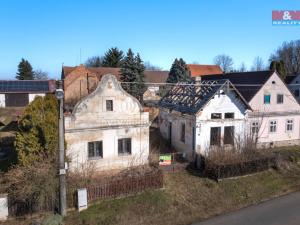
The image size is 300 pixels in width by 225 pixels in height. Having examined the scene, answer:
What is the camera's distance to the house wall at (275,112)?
25328 millimetres

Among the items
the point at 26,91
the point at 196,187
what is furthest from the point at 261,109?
the point at 26,91

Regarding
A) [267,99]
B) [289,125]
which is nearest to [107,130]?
[267,99]

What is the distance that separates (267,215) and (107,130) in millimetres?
10978

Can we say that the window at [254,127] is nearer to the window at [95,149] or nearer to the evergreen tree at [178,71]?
the window at [95,149]

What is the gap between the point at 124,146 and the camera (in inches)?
736

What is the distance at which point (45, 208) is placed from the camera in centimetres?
1347

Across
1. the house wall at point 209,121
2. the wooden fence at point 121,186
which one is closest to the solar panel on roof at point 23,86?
the house wall at point 209,121

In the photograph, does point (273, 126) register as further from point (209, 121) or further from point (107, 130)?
point (107, 130)

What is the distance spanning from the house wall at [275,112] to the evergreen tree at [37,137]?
59.7 feet

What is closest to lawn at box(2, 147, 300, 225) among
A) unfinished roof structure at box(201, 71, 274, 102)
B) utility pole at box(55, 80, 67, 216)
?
utility pole at box(55, 80, 67, 216)

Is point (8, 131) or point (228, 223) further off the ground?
point (8, 131)

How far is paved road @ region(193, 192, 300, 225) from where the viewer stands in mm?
13172

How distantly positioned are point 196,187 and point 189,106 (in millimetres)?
7609

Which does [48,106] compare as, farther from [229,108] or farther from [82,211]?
[229,108]
